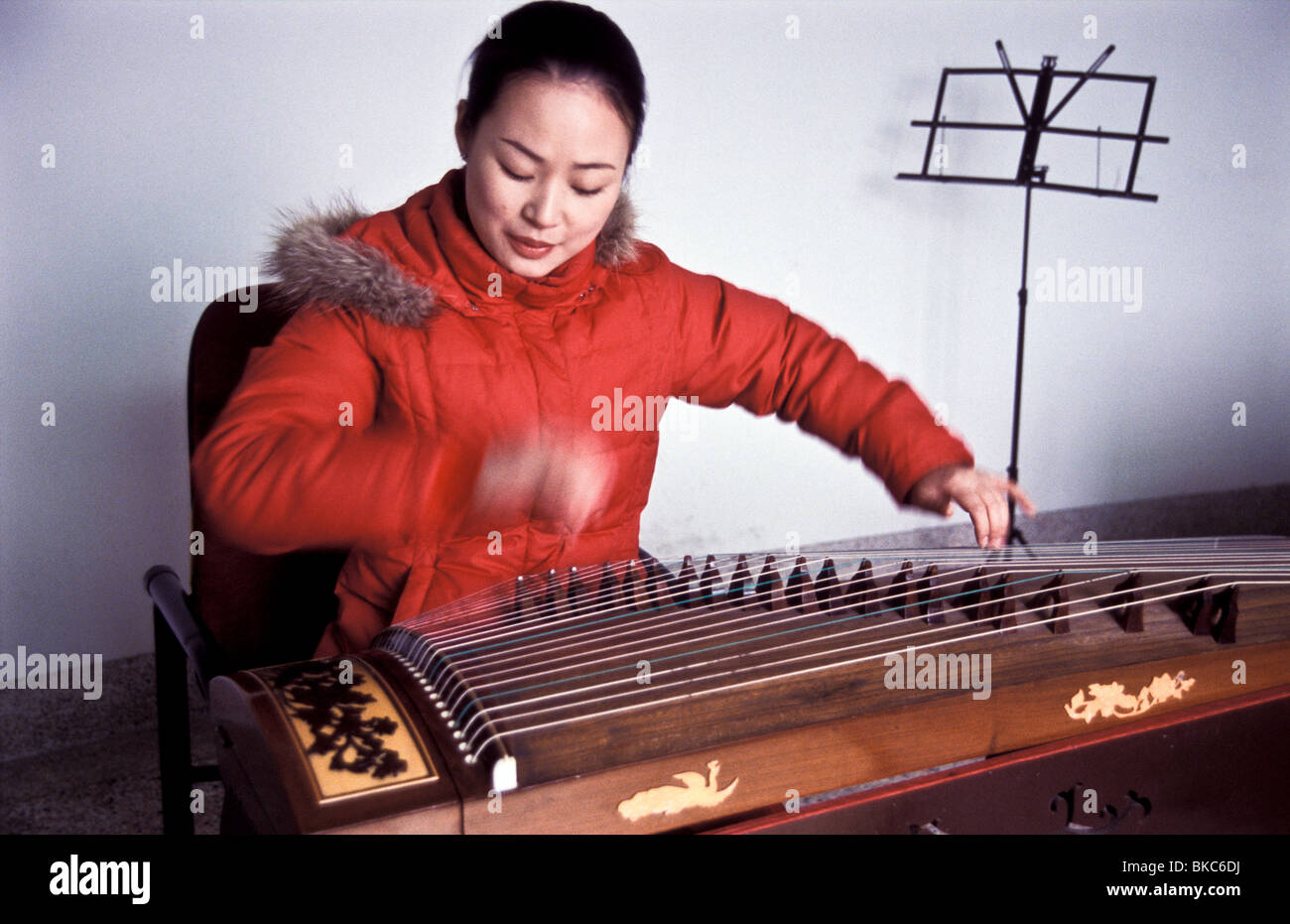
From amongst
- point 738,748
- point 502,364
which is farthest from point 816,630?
point 502,364

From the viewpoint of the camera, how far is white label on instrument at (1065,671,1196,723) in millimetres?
945

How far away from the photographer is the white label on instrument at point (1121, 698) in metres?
0.95

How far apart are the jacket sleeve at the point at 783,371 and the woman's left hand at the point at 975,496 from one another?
8cm

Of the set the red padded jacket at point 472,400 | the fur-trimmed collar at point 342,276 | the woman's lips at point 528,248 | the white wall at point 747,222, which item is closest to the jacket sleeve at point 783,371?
the red padded jacket at point 472,400

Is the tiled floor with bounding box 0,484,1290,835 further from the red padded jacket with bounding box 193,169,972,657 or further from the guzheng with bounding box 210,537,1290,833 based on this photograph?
the guzheng with bounding box 210,537,1290,833

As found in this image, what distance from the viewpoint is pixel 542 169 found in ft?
3.95

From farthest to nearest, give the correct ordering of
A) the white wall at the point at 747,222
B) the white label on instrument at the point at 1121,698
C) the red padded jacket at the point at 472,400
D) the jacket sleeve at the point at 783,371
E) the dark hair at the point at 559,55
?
the white wall at the point at 747,222 < the jacket sleeve at the point at 783,371 < the dark hair at the point at 559,55 < the red padded jacket at the point at 472,400 < the white label on instrument at the point at 1121,698

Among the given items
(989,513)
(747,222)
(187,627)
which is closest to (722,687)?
(989,513)

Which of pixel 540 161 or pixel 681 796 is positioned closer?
pixel 681 796

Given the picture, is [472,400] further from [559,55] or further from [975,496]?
[975,496]

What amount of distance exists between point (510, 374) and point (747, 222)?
5.63 ft

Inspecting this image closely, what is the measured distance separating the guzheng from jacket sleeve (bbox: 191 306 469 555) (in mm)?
129

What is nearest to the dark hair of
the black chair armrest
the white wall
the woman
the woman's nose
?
the woman

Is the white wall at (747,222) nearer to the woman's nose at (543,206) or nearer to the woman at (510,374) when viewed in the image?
the woman at (510,374)
